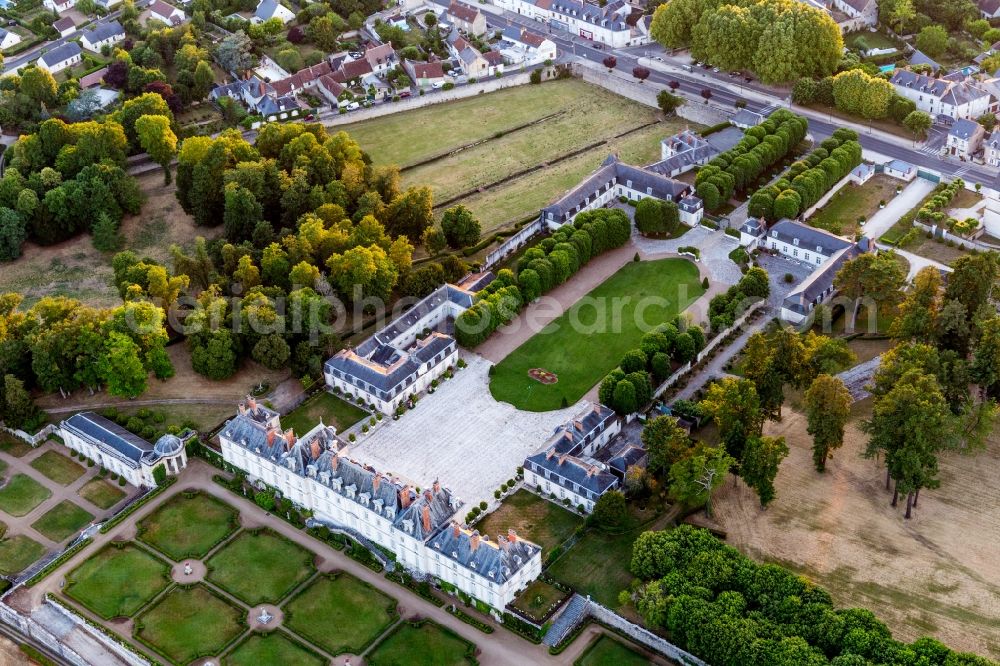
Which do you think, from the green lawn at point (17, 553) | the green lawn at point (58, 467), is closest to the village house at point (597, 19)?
the green lawn at point (58, 467)

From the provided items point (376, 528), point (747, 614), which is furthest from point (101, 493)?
point (747, 614)

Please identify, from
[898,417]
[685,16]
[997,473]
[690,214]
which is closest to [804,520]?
[898,417]

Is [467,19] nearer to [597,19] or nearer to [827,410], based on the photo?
→ [597,19]

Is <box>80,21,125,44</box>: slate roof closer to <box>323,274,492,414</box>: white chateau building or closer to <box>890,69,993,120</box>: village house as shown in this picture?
<box>323,274,492,414</box>: white chateau building

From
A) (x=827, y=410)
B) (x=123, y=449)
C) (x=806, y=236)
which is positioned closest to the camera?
(x=827, y=410)

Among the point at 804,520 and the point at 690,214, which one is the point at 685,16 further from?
the point at 804,520
